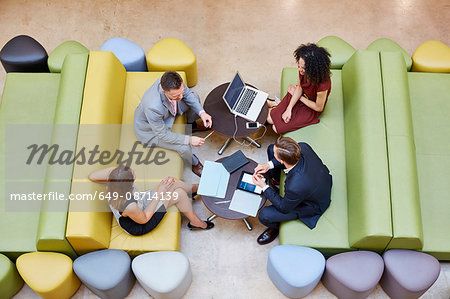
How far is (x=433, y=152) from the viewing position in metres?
4.07

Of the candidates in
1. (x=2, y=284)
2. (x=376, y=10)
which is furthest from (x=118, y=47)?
(x=376, y=10)

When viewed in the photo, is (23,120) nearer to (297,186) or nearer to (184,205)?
(184,205)

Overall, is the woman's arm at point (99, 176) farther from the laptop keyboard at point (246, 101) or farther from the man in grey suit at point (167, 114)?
the laptop keyboard at point (246, 101)

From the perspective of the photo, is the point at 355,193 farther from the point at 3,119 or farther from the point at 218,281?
the point at 3,119

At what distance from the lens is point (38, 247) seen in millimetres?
3588

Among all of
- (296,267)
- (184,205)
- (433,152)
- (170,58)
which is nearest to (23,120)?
(170,58)

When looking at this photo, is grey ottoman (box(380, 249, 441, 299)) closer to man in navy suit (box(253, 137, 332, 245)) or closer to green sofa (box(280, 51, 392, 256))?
green sofa (box(280, 51, 392, 256))

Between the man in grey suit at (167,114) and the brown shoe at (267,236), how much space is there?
0.92 meters

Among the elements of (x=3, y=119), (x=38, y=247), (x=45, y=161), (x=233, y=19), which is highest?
(x=233, y=19)

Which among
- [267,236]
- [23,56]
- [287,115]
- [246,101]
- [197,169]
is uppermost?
[23,56]

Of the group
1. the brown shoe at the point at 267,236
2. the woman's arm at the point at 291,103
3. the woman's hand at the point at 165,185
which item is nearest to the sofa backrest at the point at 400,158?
the woman's arm at the point at 291,103

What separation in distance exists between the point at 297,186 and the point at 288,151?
1.01 ft

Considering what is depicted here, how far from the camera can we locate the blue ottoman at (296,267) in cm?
351

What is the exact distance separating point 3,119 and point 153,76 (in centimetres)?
155
